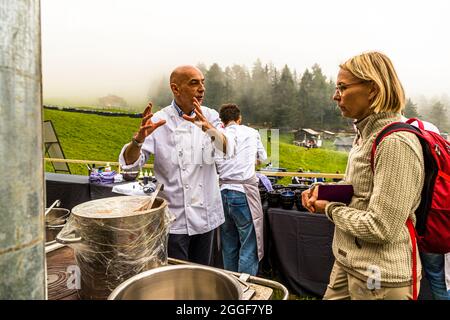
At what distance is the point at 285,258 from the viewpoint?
10.2 ft

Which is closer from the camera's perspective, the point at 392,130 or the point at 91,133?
the point at 392,130

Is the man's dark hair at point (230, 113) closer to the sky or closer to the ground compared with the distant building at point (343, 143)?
closer to the sky

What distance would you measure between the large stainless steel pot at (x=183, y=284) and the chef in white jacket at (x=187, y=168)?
2.73 feet

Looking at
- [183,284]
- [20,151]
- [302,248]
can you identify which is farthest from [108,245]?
[302,248]

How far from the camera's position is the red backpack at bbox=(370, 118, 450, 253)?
42.4 inches

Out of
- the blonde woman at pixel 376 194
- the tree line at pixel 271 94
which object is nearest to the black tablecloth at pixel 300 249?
the blonde woman at pixel 376 194

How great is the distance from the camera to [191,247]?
1826mm

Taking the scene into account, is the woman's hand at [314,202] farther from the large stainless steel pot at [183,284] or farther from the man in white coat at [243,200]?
the man in white coat at [243,200]

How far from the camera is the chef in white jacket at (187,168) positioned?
1.74m

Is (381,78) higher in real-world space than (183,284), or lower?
higher

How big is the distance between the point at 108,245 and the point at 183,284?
9.8 inches

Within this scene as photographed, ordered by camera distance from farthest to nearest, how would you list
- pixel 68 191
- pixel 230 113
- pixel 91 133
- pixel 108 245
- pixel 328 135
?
pixel 91 133, pixel 328 135, pixel 68 191, pixel 230 113, pixel 108 245

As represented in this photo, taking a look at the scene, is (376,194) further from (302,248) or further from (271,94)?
(271,94)
